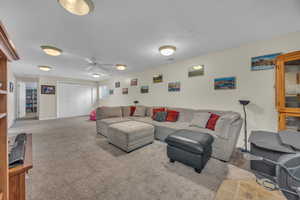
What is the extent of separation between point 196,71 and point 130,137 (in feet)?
8.95

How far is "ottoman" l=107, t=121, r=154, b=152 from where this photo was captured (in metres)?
2.54

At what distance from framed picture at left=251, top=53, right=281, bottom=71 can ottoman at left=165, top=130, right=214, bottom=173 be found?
198 cm

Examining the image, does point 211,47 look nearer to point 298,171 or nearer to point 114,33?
point 114,33

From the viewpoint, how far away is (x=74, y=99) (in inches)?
289

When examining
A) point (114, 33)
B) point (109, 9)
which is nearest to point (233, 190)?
point (109, 9)

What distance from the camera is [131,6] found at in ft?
5.19

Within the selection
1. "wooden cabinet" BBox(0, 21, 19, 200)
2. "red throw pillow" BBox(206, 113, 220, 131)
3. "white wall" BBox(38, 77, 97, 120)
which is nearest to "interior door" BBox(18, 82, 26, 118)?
"white wall" BBox(38, 77, 97, 120)

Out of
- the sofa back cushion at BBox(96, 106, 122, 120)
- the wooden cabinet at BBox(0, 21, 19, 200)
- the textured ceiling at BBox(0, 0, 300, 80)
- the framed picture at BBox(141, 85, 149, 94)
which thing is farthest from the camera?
the framed picture at BBox(141, 85, 149, 94)

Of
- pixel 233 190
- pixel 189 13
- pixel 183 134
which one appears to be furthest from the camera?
pixel 183 134

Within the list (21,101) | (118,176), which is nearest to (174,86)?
(118,176)

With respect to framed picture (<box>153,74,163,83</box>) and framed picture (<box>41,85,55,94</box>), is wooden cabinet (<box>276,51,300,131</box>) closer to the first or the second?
framed picture (<box>153,74,163,83</box>)

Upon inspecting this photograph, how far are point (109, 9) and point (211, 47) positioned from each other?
2.45 metres

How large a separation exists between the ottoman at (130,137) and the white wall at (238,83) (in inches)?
67.4

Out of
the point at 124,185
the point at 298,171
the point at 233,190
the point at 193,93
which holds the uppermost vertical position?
the point at 193,93
